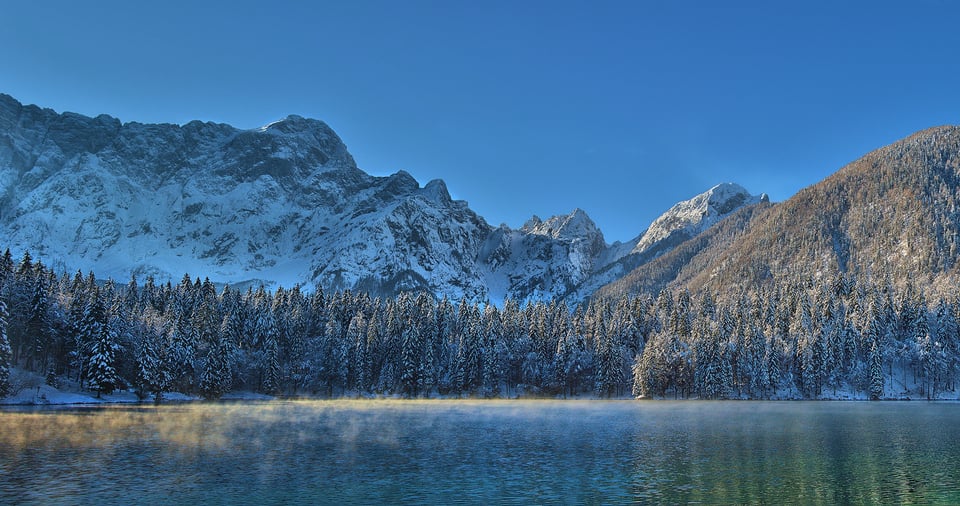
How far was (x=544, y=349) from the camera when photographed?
166 meters

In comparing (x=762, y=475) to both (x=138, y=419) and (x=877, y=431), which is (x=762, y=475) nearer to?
(x=877, y=431)

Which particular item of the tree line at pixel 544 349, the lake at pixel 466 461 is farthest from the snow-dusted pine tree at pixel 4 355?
the tree line at pixel 544 349

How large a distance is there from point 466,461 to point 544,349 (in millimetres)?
118258

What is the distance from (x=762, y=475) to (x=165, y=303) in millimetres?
154793

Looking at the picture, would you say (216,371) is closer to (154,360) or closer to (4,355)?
(154,360)

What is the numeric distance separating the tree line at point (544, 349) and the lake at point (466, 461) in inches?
2364

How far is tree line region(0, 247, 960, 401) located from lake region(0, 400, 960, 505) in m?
60.0

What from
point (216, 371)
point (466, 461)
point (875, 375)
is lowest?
point (466, 461)

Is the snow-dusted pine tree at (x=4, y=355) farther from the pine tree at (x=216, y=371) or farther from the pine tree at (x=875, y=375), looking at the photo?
the pine tree at (x=875, y=375)

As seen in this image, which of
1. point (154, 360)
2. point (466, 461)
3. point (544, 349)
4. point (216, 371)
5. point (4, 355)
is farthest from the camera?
point (544, 349)

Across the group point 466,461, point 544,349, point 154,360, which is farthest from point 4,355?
point 544,349

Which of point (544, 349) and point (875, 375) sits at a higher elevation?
point (544, 349)

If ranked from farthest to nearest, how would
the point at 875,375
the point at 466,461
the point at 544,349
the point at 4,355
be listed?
1. the point at 544,349
2. the point at 875,375
3. the point at 4,355
4. the point at 466,461

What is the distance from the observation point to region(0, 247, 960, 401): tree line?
5674 inches
